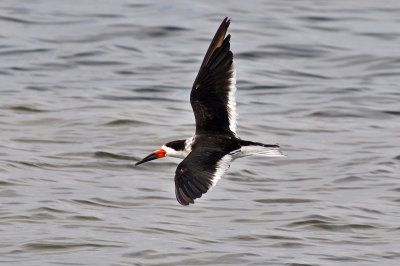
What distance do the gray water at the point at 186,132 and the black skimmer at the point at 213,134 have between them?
771mm

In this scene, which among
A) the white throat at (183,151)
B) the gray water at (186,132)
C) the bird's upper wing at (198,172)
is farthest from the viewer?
the white throat at (183,151)

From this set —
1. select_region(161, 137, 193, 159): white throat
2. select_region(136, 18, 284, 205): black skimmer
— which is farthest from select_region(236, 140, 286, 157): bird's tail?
select_region(161, 137, 193, 159): white throat

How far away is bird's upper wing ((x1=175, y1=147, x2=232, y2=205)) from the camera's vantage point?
7223 mm

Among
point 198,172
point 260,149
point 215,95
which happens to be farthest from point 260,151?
point 215,95

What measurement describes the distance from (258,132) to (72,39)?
244 inches

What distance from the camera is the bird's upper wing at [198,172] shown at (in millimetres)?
7223

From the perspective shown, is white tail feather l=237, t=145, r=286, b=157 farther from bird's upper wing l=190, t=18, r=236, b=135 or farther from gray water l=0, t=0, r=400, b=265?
gray water l=0, t=0, r=400, b=265

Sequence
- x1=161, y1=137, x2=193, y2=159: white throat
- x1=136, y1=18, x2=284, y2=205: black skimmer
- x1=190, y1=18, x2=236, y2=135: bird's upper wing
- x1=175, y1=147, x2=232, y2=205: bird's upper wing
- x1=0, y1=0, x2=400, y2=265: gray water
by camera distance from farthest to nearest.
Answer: x1=190, y1=18, x2=236, y2=135: bird's upper wing, x1=161, y1=137, x2=193, y2=159: white throat, x1=0, y1=0, x2=400, y2=265: gray water, x1=136, y1=18, x2=284, y2=205: black skimmer, x1=175, y1=147, x2=232, y2=205: bird's upper wing

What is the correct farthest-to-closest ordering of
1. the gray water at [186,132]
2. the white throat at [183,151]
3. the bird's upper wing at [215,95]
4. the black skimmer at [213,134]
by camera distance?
the bird's upper wing at [215,95] → the white throat at [183,151] → the gray water at [186,132] → the black skimmer at [213,134]

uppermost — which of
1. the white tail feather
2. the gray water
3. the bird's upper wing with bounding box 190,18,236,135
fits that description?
the bird's upper wing with bounding box 190,18,236,135

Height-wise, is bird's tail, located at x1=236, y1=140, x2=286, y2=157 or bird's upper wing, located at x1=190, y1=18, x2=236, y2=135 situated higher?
bird's upper wing, located at x1=190, y1=18, x2=236, y2=135

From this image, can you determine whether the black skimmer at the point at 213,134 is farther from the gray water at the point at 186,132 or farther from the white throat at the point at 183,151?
the gray water at the point at 186,132

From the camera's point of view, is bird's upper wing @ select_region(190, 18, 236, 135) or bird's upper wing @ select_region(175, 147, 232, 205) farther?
bird's upper wing @ select_region(190, 18, 236, 135)

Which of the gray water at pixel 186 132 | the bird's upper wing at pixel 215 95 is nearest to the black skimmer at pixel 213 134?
the bird's upper wing at pixel 215 95
